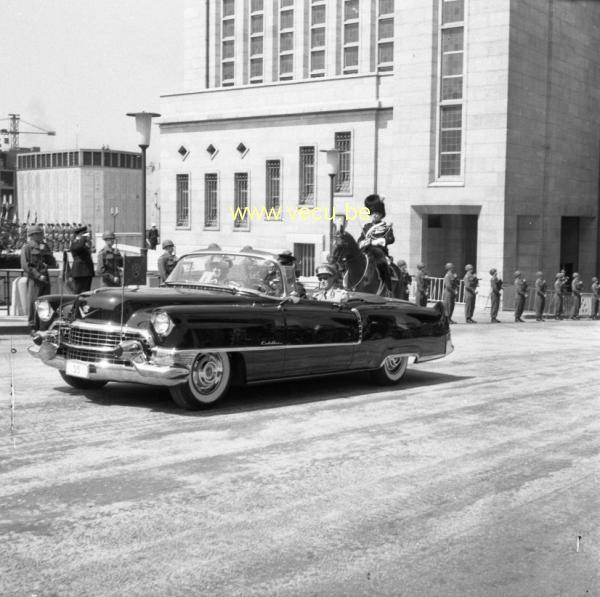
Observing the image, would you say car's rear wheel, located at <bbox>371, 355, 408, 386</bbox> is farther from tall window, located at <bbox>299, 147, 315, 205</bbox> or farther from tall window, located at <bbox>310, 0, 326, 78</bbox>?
tall window, located at <bbox>310, 0, 326, 78</bbox>

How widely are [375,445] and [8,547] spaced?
3.53 meters

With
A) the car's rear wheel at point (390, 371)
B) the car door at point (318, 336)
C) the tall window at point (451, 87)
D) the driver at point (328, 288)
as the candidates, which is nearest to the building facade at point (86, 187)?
the tall window at point (451, 87)

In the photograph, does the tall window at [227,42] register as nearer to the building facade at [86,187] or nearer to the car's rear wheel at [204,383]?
the car's rear wheel at [204,383]

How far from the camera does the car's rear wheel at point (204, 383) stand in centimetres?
910

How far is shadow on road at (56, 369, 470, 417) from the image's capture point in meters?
9.52

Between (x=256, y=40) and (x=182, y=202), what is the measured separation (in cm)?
2764

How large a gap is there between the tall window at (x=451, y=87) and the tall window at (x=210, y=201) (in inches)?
479

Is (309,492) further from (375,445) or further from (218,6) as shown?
(218,6)

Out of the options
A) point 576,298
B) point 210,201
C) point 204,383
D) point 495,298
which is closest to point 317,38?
point 210,201

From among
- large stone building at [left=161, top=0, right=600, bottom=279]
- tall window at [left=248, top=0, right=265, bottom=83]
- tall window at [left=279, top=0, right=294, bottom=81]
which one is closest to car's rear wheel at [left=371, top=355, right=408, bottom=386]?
large stone building at [left=161, top=0, right=600, bottom=279]

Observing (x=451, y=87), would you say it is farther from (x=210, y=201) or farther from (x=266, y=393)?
(x=266, y=393)

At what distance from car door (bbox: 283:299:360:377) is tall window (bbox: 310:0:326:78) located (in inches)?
2345

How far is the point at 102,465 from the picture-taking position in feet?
22.9

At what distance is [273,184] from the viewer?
4372cm
